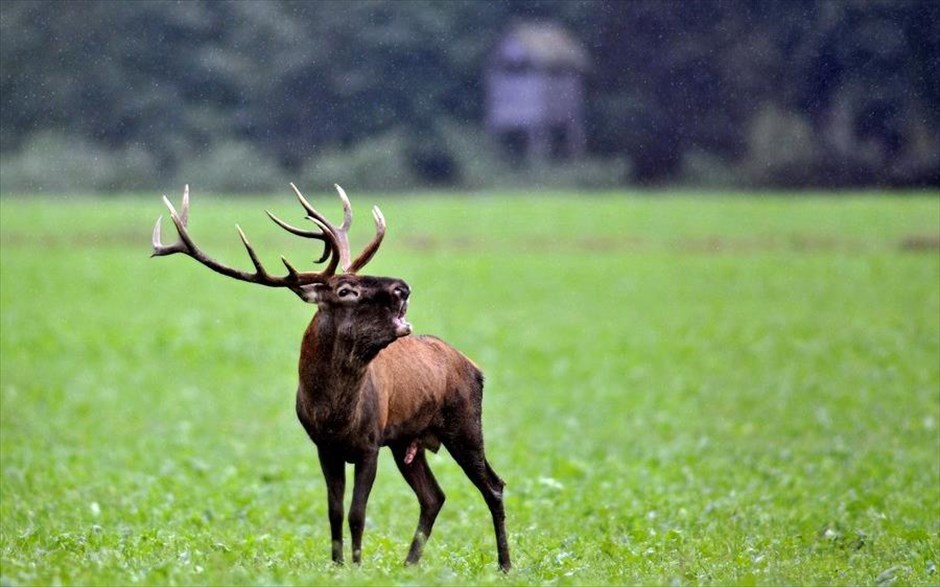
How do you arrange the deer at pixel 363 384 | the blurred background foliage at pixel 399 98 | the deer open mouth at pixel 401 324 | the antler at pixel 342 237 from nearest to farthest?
the deer open mouth at pixel 401 324, the deer at pixel 363 384, the antler at pixel 342 237, the blurred background foliage at pixel 399 98

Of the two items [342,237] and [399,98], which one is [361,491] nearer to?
[342,237]

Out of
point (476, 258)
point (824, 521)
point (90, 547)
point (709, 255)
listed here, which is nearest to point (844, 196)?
point (709, 255)

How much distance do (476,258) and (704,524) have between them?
3130 centimetres

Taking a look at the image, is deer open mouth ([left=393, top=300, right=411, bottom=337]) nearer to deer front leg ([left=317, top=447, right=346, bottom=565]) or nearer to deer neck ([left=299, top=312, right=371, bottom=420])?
deer neck ([left=299, top=312, right=371, bottom=420])

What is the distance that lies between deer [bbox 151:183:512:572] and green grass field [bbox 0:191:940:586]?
560mm

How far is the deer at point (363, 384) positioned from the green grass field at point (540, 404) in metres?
0.56

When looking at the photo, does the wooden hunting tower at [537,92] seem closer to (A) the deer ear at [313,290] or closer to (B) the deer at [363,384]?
(B) the deer at [363,384]

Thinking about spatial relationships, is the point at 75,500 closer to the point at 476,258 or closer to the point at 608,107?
the point at 476,258

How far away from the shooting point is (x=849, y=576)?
1004cm

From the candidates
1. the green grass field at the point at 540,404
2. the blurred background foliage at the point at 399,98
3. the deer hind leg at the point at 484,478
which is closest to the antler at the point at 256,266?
the deer hind leg at the point at 484,478

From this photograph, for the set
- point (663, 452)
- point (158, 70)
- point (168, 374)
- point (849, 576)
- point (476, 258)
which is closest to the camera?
point (849, 576)

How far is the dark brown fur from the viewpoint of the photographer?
945 cm

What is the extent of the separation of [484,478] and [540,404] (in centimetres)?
1203

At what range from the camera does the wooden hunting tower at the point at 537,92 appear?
68.7 m
